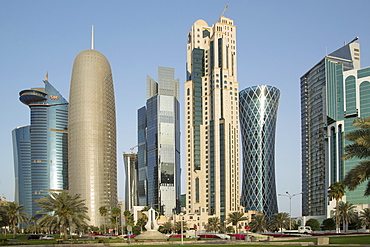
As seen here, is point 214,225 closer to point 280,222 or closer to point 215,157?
point 280,222

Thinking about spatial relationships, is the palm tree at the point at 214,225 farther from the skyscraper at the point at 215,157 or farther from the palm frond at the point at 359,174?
the palm frond at the point at 359,174

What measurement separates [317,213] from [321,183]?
12.8m

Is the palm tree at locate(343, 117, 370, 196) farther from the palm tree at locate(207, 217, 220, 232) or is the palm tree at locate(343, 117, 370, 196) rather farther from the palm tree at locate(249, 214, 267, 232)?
the palm tree at locate(207, 217, 220, 232)

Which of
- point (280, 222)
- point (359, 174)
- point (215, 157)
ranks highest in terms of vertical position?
point (359, 174)

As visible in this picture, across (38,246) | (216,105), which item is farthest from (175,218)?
(38,246)

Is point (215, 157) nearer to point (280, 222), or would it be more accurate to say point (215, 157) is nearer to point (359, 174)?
point (280, 222)

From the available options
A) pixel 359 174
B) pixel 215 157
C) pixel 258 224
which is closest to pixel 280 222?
pixel 258 224

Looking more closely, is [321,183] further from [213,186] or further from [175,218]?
[175,218]

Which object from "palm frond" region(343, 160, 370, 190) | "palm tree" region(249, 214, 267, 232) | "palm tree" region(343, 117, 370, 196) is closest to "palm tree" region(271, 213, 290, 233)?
"palm tree" region(249, 214, 267, 232)

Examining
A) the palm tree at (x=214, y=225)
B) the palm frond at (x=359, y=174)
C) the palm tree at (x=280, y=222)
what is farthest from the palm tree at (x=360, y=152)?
the palm tree at (x=214, y=225)

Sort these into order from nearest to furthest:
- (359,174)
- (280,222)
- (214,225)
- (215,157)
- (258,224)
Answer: (359,174) → (280,222) → (258,224) → (214,225) → (215,157)

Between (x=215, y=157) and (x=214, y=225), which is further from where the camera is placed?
(x=215, y=157)

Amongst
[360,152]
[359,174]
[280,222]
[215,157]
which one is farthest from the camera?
[215,157]

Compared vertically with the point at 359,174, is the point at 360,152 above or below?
above
